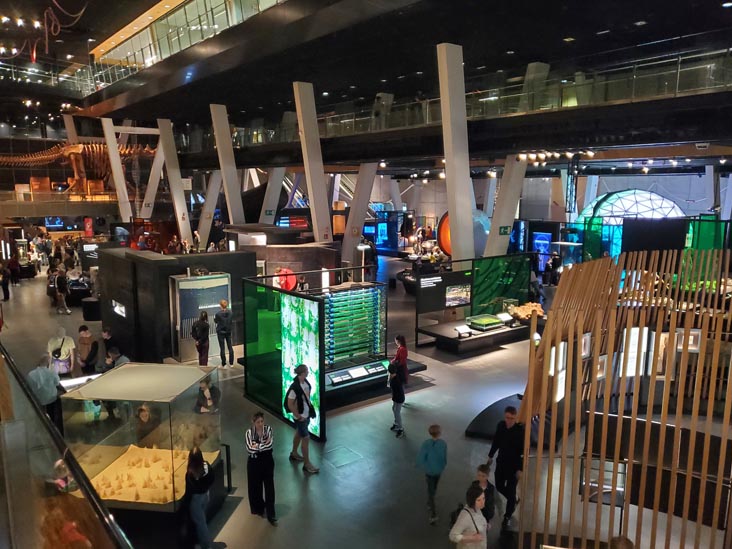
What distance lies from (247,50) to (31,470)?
15.9 meters

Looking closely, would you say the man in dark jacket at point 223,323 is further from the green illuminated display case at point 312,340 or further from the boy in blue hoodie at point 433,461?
the boy in blue hoodie at point 433,461

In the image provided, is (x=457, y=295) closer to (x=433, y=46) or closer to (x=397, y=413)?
(x=397, y=413)

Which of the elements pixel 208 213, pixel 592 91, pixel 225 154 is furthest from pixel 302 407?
pixel 208 213

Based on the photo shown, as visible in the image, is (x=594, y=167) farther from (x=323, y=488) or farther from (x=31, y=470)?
(x=31, y=470)

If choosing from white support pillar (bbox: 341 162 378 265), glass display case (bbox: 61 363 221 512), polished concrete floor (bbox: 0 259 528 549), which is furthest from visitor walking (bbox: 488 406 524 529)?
white support pillar (bbox: 341 162 378 265)

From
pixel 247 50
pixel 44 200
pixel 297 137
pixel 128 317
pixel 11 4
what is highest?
pixel 11 4

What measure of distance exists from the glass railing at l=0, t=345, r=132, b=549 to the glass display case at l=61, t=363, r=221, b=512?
3.18 feet

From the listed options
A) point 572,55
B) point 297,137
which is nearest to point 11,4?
point 297,137

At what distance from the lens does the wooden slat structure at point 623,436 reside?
164 inches

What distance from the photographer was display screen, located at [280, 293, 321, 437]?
26.2 feet

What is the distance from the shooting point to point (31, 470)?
3779 mm

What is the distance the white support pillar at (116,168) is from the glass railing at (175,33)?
2446mm

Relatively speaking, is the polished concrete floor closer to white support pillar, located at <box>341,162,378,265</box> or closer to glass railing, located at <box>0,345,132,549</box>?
glass railing, located at <box>0,345,132,549</box>

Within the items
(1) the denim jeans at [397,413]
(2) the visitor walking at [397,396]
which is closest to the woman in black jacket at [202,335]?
(2) the visitor walking at [397,396]
